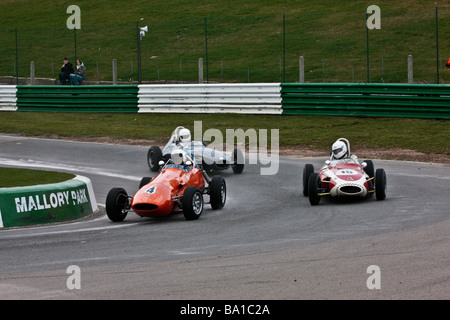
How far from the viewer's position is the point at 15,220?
484 inches

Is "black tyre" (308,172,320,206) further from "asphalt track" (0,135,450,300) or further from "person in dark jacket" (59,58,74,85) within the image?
"person in dark jacket" (59,58,74,85)

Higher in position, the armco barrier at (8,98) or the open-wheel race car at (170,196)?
the armco barrier at (8,98)

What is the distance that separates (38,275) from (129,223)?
4158mm

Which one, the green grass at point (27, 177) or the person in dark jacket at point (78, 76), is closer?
the green grass at point (27, 177)

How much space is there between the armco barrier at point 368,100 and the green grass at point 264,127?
0.23 metres

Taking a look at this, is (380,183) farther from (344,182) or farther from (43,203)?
(43,203)

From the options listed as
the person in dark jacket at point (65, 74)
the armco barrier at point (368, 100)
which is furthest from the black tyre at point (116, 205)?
the person in dark jacket at point (65, 74)

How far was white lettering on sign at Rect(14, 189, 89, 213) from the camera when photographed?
12.4m

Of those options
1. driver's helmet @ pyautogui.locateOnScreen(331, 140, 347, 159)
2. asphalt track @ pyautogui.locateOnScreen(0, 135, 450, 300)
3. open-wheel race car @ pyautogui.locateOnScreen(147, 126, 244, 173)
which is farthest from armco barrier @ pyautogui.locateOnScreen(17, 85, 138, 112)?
driver's helmet @ pyautogui.locateOnScreen(331, 140, 347, 159)

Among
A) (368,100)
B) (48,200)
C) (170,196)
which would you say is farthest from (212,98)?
(48,200)

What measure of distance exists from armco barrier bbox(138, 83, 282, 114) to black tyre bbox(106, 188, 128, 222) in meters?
12.9

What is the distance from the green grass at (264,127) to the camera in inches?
861

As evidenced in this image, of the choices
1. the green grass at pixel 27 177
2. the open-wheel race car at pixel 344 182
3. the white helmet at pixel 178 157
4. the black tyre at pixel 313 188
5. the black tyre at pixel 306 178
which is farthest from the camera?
the black tyre at pixel 306 178

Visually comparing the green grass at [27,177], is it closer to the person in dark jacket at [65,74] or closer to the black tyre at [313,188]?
the black tyre at [313,188]
